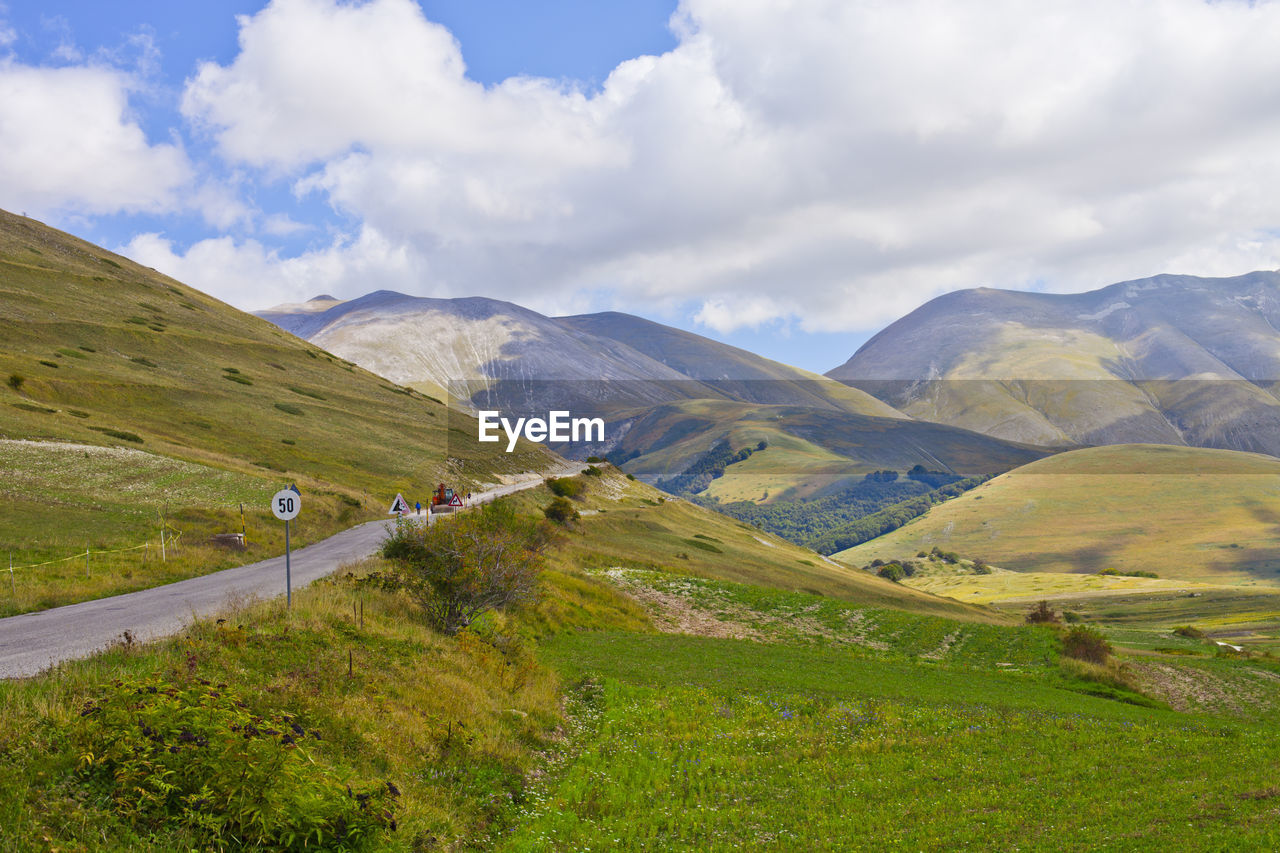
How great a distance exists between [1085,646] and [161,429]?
6617cm

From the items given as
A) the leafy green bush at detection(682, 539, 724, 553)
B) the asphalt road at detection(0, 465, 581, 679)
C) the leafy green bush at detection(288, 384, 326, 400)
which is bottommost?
the leafy green bush at detection(682, 539, 724, 553)

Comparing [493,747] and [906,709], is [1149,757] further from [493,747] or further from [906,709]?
[493,747]

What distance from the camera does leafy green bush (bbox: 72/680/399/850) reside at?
29.7 feet

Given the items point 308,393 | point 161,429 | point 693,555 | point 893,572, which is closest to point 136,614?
point 693,555

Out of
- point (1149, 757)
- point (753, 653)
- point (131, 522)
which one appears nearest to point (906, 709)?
point (1149, 757)

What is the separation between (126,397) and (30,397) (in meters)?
10.4

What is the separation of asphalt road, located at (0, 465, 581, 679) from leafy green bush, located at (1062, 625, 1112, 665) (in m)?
35.8

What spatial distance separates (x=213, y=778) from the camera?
9430 millimetres

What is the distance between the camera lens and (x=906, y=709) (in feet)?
75.0

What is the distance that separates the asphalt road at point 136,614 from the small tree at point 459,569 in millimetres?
4235

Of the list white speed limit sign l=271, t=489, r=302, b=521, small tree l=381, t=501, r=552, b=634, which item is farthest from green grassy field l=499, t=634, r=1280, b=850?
white speed limit sign l=271, t=489, r=302, b=521

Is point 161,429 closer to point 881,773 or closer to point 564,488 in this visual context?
point 564,488

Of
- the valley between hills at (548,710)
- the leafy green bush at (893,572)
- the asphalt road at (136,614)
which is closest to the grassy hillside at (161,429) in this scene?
the valley between hills at (548,710)

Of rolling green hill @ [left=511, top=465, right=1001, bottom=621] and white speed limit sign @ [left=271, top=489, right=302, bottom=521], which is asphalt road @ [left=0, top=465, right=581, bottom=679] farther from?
rolling green hill @ [left=511, top=465, right=1001, bottom=621]
